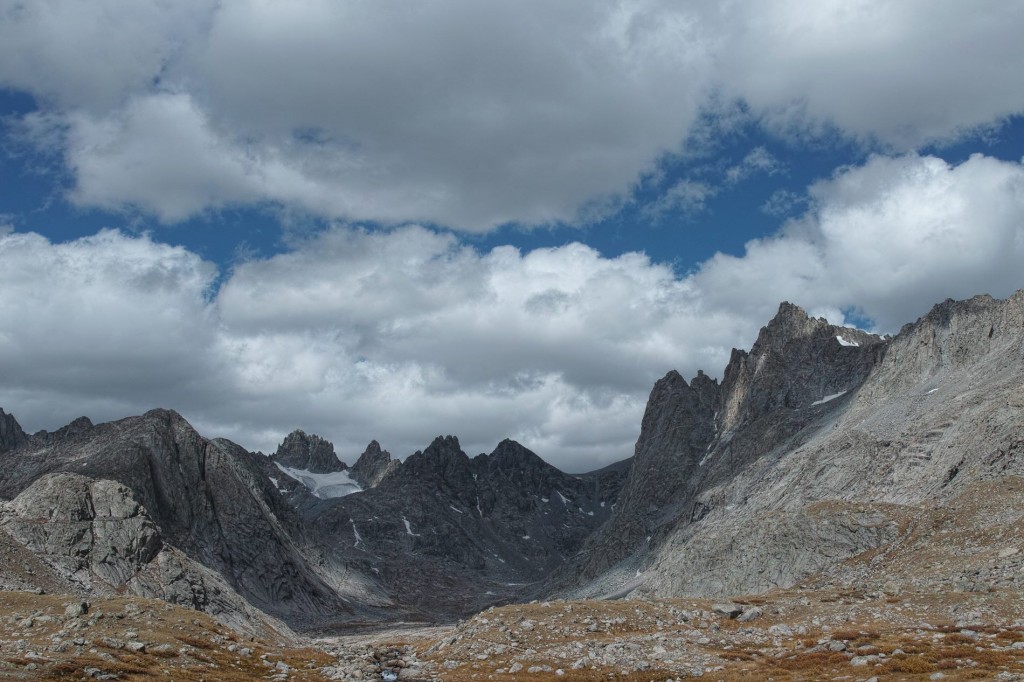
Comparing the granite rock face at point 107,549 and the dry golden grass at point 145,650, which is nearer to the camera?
the dry golden grass at point 145,650

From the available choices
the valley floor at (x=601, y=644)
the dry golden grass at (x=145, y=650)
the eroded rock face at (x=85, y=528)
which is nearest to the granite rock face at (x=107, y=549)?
the eroded rock face at (x=85, y=528)

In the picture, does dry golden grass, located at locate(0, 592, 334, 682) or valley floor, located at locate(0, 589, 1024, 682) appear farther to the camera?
valley floor, located at locate(0, 589, 1024, 682)

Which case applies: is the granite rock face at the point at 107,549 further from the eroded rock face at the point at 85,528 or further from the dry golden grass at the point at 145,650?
the dry golden grass at the point at 145,650

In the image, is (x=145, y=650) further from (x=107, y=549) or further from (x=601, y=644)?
(x=107, y=549)

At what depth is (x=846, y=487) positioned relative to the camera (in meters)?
172

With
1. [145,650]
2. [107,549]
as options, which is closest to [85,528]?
[107,549]

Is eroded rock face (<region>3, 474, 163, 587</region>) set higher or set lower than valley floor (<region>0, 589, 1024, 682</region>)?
higher

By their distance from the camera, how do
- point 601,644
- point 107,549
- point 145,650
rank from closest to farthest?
point 145,650 < point 601,644 < point 107,549

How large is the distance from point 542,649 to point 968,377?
157 m

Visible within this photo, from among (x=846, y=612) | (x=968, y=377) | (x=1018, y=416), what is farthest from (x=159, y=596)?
(x=968, y=377)

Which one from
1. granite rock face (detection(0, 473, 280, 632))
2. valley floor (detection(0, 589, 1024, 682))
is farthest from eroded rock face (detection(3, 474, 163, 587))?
valley floor (detection(0, 589, 1024, 682))

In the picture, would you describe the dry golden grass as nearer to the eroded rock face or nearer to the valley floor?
the valley floor

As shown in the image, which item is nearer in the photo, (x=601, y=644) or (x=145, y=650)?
(x=145, y=650)

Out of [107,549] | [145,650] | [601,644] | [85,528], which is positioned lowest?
[601,644]
